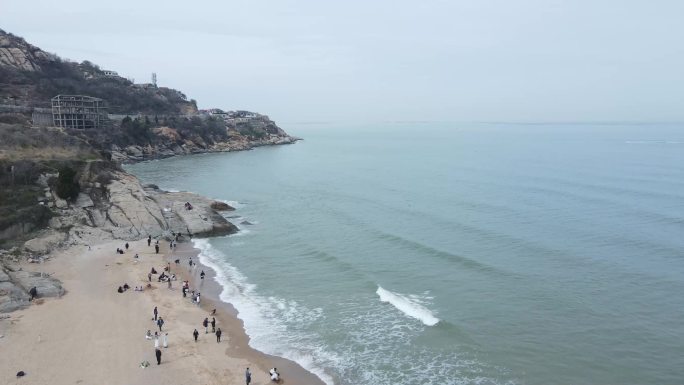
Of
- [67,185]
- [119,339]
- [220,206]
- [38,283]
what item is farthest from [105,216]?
[119,339]

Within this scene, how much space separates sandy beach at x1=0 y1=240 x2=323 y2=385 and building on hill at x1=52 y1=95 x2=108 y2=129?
71165 mm

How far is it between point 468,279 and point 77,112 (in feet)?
303

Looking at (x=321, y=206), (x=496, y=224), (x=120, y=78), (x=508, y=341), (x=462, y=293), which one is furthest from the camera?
(x=120, y=78)

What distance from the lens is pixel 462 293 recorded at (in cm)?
3384

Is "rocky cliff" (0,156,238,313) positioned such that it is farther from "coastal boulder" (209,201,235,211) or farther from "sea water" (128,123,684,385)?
"sea water" (128,123,684,385)

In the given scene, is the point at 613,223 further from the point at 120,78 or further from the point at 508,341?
the point at 120,78

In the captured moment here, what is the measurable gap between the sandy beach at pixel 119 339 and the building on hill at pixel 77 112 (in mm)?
71165

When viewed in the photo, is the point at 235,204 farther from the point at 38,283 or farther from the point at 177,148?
the point at 177,148

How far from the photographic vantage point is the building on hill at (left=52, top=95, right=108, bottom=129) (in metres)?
98.6

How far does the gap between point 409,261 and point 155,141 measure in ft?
336

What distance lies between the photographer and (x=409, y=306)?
32156mm

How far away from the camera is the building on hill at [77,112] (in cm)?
9856

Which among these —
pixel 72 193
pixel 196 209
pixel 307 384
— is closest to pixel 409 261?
pixel 307 384

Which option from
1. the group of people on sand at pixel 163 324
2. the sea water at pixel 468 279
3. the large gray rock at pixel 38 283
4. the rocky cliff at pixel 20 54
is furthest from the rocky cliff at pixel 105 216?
the rocky cliff at pixel 20 54
